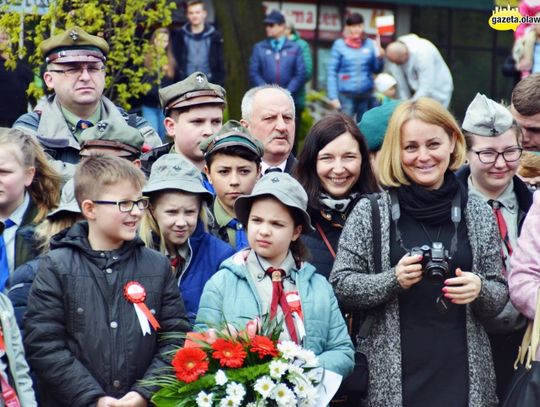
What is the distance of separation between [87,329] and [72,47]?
9.02ft

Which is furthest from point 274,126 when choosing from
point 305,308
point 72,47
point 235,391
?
point 235,391

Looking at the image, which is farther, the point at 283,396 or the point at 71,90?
the point at 71,90

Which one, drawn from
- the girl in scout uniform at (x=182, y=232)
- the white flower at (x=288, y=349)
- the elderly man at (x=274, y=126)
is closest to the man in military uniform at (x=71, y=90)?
the elderly man at (x=274, y=126)

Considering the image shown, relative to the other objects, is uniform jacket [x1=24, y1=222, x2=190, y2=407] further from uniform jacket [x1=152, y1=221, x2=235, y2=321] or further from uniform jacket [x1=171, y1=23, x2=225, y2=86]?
uniform jacket [x1=171, y1=23, x2=225, y2=86]

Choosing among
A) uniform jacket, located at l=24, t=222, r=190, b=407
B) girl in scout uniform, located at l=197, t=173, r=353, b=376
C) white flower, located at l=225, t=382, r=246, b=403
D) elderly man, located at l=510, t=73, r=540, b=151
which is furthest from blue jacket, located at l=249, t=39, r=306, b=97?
white flower, located at l=225, t=382, r=246, b=403

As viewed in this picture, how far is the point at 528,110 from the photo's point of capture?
7.93m

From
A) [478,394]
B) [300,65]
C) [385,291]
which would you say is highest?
[300,65]

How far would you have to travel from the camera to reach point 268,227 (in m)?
6.40

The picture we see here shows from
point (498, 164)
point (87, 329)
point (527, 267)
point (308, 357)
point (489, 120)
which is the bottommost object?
point (308, 357)

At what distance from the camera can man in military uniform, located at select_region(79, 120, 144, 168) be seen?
746 centimetres

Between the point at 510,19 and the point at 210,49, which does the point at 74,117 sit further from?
the point at 210,49

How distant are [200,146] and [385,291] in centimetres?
177

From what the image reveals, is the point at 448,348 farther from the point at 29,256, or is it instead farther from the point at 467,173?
the point at 29,256

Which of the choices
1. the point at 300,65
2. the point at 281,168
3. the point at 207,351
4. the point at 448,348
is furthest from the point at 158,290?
the point at 300,65
